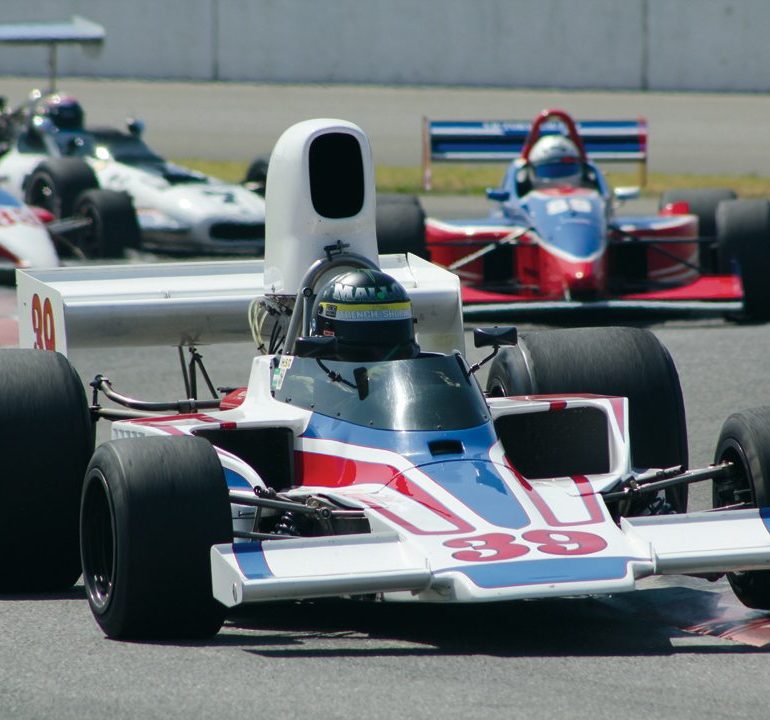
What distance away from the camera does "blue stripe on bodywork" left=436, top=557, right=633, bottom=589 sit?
207 inches

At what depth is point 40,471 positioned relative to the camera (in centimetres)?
640

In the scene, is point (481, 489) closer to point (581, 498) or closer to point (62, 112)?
point (581, 498)

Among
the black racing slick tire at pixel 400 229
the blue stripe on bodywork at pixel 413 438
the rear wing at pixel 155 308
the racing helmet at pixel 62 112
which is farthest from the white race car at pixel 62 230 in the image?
the blue stripe on bodywork at pixel 413 438

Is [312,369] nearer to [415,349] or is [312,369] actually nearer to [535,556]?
[415,349]

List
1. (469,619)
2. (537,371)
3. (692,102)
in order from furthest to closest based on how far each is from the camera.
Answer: (692,102) < (537,371) < (469,619)

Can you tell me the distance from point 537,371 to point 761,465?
4.77ft

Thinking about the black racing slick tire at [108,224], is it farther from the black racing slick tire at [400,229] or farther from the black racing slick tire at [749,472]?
the black racing slick tire at [749,472]

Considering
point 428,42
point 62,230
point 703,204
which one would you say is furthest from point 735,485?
point 428,42

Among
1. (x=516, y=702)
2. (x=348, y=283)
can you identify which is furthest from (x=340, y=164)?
(x=516, y=702)

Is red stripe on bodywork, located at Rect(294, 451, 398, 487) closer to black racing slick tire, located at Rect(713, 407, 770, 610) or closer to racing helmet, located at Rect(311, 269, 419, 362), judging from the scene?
racing helmet, located at Rect(311, 269, 419, 362)

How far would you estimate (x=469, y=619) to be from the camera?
5.86 meters

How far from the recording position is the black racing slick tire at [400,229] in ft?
44.3

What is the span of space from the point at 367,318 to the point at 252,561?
1.41 m

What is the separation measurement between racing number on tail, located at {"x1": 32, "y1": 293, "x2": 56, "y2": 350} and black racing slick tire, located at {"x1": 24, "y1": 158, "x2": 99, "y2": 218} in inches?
393
